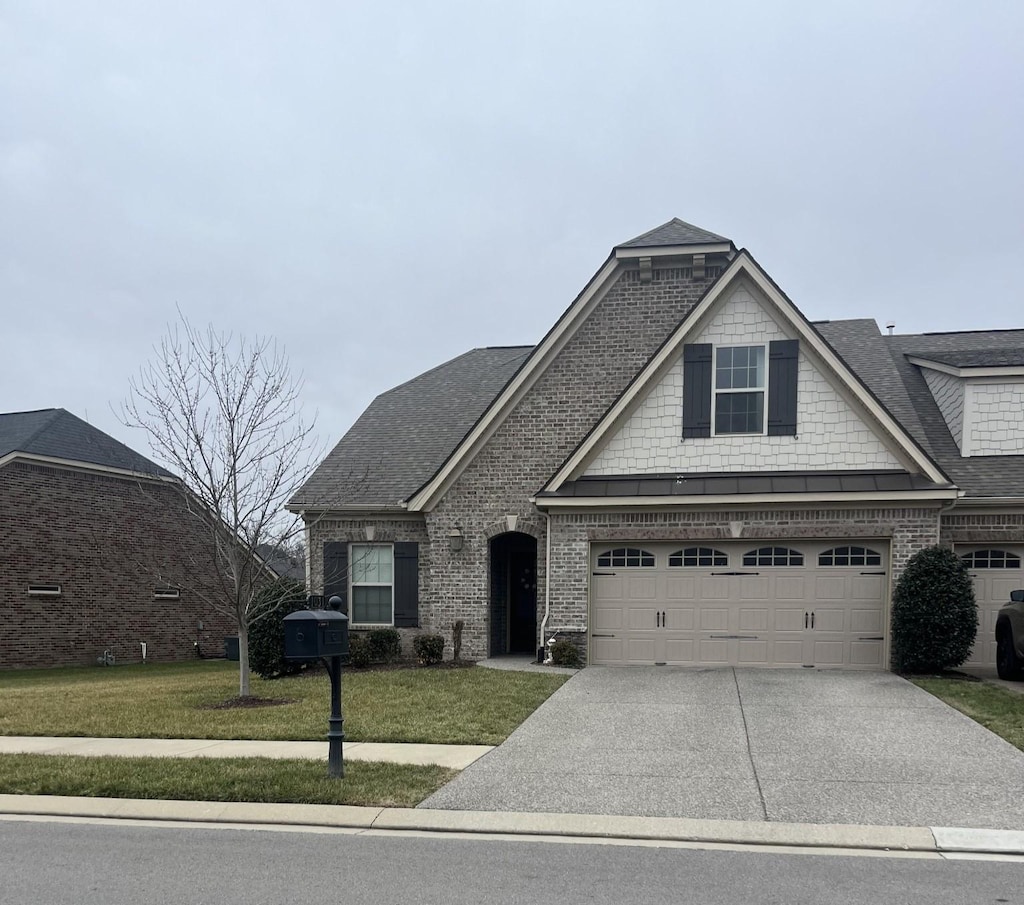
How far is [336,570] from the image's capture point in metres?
18.2

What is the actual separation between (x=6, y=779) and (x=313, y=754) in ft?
9.24

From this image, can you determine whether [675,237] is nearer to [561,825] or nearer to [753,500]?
[753,500]

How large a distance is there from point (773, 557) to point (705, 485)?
1.73 meters

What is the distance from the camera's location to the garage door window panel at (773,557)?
49.2ft

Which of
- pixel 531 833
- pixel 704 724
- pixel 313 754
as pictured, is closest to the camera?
pixel 531 833

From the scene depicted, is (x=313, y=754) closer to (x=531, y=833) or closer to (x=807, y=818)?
(x=531, y=833)

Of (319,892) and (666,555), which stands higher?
(666,555)

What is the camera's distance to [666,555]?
15445 mm

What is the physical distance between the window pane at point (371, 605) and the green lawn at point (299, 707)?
6.73 feet

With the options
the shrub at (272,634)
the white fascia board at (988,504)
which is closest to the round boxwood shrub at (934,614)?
the white fascia board at (988,504)

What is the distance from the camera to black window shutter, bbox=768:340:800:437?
15172mm

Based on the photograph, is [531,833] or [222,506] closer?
[531,833]

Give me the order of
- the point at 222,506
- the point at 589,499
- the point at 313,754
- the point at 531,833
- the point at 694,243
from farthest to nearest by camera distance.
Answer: the point at 694,243, the point at 589,499, the point at 222,506, the point at 313,754, the point at 531,833

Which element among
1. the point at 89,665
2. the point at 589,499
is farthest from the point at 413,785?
the point at 89,665
